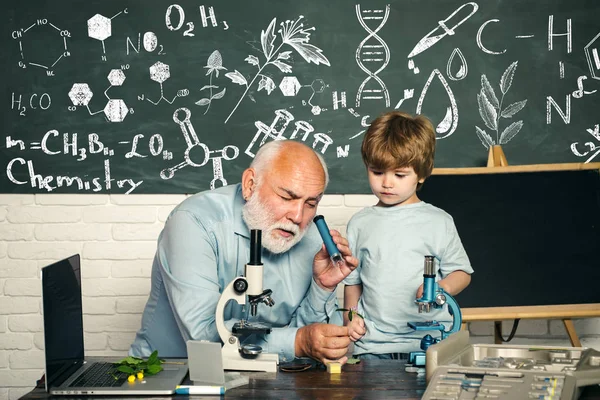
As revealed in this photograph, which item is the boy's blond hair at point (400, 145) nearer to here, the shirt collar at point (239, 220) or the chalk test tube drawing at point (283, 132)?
the shirt collar at point (239, 220)

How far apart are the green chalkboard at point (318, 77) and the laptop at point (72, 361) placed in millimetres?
1810

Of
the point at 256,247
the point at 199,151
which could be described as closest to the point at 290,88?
the point at 199,151

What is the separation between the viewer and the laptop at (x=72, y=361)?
181cm

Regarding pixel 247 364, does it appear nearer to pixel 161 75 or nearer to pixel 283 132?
pixel 283 132

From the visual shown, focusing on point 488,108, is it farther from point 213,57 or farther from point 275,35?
point 213,57

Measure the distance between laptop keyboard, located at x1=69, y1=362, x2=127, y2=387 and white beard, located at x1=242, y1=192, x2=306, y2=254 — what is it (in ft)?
2.08

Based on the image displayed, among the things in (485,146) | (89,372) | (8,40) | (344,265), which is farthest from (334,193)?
(89,372)

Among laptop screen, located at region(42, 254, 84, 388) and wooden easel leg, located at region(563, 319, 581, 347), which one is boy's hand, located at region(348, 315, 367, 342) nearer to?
laptop screen, located at region(42, 254, 84, 388)

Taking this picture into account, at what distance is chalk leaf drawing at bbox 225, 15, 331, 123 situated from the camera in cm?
378

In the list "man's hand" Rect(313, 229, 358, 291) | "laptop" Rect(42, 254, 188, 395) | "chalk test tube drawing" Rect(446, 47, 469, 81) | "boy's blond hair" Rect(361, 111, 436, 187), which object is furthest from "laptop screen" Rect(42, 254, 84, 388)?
"chalk test tube drawing" Rect(446, 47, 469, 81)

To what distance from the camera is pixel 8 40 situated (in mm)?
3828

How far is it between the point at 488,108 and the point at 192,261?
2.00 m

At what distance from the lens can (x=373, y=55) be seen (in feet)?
12.4

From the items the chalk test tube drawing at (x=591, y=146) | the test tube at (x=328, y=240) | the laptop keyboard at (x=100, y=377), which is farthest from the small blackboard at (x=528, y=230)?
the laptop keyboard at (x=100, y=377)
